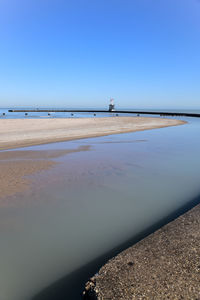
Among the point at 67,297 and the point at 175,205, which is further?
the point at 175,205

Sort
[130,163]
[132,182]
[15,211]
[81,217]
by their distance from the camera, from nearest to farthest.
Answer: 1. [81,217]
2. [15,211]
3. [132,182]
4. [130,163]

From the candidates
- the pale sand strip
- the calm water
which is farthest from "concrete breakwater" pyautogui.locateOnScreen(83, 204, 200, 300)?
the pale sand strip

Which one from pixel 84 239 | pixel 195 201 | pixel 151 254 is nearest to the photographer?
pixel 151 254

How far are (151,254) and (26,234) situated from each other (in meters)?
2.36

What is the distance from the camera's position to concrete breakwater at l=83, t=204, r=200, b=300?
2.17 m

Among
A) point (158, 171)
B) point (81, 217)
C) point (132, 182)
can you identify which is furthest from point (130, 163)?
point (81, 217)

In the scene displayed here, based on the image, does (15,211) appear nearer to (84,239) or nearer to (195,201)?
(84,239)

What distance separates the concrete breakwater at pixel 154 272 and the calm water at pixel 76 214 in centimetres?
53

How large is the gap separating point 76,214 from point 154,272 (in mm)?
2361

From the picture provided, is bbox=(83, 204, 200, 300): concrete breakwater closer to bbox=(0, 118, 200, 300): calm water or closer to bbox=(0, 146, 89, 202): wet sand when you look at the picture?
bbox=(0, 118, 200, 300): calm water

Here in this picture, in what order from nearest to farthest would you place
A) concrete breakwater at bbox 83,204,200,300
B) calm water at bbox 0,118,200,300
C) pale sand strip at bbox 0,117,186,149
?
concrete breakwater at bbox 83,204,200,300 < calm water at bbox 0,118,200,300 < pale sand strip at bbox 0,117,186,149

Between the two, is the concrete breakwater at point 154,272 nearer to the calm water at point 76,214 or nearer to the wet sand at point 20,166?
the calm water at point 76,214

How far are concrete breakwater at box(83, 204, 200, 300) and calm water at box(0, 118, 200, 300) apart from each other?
1.72ft

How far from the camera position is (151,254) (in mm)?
2822
